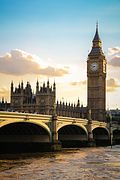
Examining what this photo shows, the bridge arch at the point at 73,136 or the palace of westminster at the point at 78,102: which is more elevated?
the palace of westminster at the point at 78,102

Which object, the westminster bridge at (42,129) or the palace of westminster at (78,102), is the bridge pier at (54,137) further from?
the palace of westminster at (78,102)

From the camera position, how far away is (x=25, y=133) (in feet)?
214

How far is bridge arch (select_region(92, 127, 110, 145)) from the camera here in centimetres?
9606

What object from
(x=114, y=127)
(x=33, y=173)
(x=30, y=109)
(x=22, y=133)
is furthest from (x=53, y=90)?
(x=33, y=173)

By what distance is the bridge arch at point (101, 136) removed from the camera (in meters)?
96.1

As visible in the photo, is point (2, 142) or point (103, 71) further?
point (103, 71)

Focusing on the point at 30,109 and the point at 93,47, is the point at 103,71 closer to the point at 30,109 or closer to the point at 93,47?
the point at 93,47

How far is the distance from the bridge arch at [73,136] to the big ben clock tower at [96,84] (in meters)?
51.1

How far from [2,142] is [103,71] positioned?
80.4 metres

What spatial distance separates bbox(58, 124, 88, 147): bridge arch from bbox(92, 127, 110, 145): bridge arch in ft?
43.9

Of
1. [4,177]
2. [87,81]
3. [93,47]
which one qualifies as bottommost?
[4,177]

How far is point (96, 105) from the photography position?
135 metres

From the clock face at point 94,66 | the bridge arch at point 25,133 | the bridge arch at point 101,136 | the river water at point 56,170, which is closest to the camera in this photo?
the river water at point 56,170

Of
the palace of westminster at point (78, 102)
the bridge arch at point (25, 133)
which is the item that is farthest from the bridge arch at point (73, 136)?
the palace of westminster at point (78, 102)
